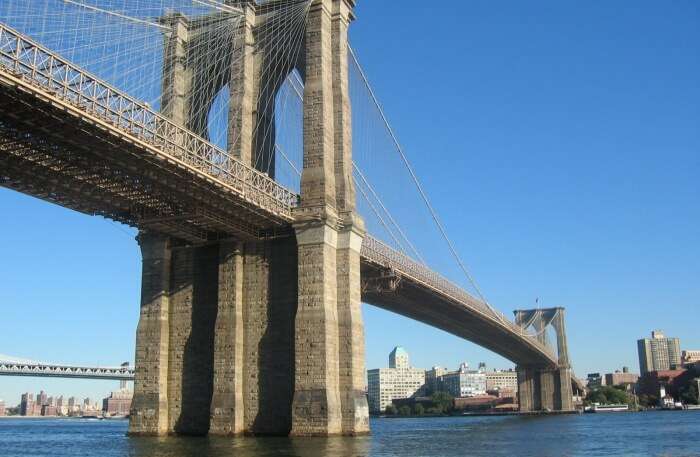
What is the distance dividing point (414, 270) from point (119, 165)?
3514 centimetres

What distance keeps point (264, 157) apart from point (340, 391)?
16503 millimetres

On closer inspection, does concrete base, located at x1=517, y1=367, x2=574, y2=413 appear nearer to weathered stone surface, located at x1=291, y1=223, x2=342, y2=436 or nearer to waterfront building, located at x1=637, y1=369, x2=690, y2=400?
waterfront building, located at x1=637, y1=369, x2=690, y2=400

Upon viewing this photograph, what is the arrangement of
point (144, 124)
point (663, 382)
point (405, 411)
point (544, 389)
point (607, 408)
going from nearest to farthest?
point (144, 124) → point (544, 389) → point (607, 408) → point (663, 382) → point (405, 411)

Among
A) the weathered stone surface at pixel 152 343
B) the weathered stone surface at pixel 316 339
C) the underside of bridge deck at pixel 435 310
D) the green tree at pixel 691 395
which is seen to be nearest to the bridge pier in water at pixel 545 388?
the underside of bridge deck at pixel 435 310

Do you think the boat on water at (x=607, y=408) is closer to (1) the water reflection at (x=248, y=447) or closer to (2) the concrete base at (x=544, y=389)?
(2) the concrete base at (x=544, y=389)

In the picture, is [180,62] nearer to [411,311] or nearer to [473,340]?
[411,311]

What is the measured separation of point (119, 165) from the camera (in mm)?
37188

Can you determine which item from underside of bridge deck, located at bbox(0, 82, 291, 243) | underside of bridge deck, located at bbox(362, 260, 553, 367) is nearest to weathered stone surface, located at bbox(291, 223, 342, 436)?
underside of bridge deck, located at bbox(0, 82, 291, 243)

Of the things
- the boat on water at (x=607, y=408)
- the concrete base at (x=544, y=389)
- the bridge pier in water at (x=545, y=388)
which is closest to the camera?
the bridge pier in water at (x=545, y=388)

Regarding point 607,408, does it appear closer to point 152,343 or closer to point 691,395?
point 691,395

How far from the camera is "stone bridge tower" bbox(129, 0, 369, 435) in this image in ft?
152

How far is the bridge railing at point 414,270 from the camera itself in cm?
5794

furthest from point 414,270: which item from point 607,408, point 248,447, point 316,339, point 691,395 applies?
point 691,395

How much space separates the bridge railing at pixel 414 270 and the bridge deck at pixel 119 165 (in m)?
0.29
